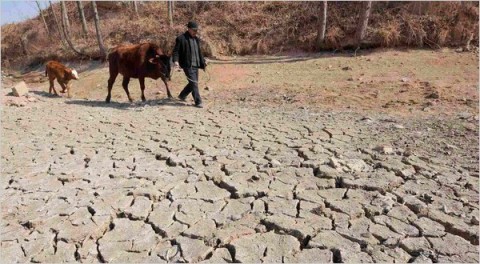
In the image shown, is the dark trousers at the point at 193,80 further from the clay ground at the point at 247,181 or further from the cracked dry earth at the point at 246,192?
the cracked dry earth at the point at 246,192

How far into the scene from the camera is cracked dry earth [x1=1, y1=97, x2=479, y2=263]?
9.24ft

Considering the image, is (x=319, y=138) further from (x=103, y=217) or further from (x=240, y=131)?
(x=103, y=217)

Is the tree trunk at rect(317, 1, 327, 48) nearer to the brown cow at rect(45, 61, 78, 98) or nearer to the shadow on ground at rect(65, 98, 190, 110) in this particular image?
the shadow on ground at rect(65, 98, 190, 110)

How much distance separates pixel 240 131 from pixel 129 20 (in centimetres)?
1346

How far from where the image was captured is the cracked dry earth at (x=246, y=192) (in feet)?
9.24

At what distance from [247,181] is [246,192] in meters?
0.25

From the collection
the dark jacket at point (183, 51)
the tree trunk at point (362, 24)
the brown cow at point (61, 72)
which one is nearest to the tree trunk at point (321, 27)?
the tree trunk at point (362, 24)

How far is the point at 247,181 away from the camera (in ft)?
12.5

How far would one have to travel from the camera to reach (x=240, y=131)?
545cm

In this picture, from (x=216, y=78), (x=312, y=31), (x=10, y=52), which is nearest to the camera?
(x=216, y=78)

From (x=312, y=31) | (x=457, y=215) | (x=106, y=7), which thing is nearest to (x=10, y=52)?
(x=106, y=7)

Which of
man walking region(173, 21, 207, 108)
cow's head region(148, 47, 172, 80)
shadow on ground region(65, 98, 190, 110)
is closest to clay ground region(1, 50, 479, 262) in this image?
shadow on ground region(65, 98, 190, 110)

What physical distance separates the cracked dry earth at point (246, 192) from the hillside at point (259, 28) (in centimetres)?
643

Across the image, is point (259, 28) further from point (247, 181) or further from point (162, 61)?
point (247, 181)
